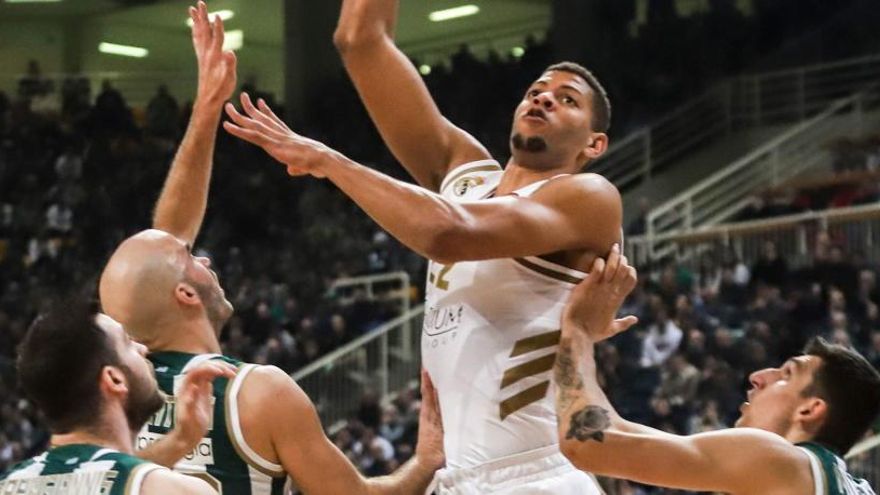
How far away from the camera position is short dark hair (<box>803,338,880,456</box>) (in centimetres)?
485

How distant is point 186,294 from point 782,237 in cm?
1315

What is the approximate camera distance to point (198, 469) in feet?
15.1

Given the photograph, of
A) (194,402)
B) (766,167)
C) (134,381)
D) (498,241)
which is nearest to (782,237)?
(766,167)

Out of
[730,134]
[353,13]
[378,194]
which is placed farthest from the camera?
[730,134]

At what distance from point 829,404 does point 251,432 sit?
1.76 metres

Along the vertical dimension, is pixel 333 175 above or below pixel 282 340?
above

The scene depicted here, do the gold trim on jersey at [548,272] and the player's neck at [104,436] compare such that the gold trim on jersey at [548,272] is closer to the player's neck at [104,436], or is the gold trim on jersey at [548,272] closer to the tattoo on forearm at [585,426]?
the tattoo on forearm at [585,426]

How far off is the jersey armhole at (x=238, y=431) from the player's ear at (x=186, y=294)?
404mm

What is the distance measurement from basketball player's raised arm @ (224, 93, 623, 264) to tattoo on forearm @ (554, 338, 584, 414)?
294 millimetres

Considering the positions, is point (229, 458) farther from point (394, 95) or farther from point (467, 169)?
point (394, 95)

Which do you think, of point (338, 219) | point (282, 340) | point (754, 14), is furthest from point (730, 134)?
point (282, 340)

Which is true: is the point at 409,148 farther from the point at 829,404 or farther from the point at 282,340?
the point at 282,340

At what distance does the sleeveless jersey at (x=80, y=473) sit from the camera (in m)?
3.66

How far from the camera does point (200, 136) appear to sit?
18.9ft
